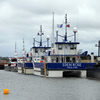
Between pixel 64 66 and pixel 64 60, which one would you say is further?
pixel 64 60

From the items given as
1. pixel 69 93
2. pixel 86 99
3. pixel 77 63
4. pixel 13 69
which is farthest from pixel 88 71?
pixel 13 69

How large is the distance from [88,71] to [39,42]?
28674mm

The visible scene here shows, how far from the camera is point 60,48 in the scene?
210 feet

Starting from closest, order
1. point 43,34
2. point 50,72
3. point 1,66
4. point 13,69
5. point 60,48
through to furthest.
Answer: point 50,72, point 60,48, point 43,34, point 13,69, point 1,66

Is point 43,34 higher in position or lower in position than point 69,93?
higher

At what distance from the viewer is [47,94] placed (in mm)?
38250

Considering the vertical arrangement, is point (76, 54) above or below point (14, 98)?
above

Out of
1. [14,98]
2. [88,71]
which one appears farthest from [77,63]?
[14,98]

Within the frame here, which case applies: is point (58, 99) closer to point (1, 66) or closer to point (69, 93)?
point (69, 93)

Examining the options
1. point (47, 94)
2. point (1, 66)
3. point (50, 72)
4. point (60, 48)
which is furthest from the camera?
point (1, 66)

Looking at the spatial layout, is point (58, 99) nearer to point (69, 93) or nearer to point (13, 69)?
point (69, 93)

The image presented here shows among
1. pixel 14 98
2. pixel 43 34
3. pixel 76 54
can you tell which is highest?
pixel 43 34

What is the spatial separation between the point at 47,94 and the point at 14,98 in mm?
4189

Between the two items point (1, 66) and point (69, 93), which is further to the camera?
point (1, 66)
